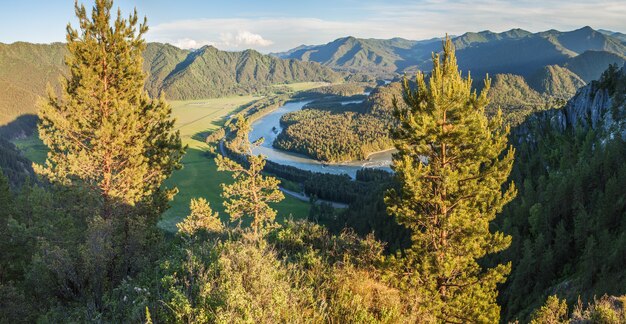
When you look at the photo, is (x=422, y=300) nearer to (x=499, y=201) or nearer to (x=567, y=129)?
(x=499, y=201)

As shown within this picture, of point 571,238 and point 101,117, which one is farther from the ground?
point 101,117

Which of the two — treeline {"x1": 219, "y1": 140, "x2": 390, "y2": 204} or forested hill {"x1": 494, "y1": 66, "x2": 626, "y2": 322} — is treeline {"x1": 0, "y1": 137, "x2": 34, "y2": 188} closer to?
treeline {"x1": 219, "y1": 140, "x2": 390, "y2": 204}

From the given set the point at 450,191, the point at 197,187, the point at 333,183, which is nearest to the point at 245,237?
the point at 450,191

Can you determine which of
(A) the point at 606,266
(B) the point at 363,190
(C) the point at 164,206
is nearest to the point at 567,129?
(B) the point at 363,190

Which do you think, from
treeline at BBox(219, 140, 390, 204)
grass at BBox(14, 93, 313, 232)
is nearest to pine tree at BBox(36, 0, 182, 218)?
grass at BBox(14, 93, 313, 232)

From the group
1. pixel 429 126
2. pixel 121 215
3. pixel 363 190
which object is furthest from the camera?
pixel 363 190

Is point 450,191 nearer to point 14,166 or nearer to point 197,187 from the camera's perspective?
point 197,187
